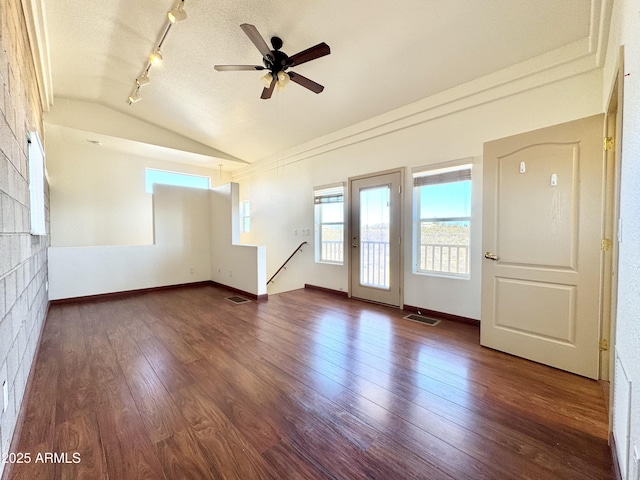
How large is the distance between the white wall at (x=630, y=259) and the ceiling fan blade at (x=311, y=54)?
6.29 ft

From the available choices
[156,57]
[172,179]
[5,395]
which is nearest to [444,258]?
[5,395]

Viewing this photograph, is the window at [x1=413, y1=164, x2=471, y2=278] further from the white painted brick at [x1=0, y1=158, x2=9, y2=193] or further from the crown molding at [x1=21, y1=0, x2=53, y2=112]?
the crown molding at [x1=21, y1=0, x2=53, y2=112]

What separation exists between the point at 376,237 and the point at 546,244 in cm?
225

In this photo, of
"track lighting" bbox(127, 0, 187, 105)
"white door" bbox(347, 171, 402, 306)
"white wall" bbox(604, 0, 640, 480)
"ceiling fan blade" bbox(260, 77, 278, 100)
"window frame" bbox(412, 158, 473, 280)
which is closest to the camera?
"white wall" bbox(604, 0, 640, 480)

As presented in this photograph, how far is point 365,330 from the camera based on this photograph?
313 centimetres

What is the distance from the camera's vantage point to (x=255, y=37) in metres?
2.28

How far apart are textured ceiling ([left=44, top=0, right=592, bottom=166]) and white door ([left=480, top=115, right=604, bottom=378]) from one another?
99cm

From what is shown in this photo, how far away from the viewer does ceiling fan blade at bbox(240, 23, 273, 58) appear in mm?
2156

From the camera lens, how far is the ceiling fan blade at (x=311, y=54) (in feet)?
7.73

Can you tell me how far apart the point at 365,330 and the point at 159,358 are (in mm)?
2145

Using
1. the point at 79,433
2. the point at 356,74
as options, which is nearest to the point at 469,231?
the point at 356,74

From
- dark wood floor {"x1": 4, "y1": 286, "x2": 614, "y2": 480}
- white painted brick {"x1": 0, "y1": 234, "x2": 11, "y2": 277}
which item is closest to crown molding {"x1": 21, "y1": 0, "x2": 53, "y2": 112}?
white painted brick {"x1": 0, "y1": 234, "x2": 11, "y2": 277}

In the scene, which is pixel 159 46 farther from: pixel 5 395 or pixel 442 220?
pixel 442 220

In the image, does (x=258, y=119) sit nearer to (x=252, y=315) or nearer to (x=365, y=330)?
(x=252, y=315)
